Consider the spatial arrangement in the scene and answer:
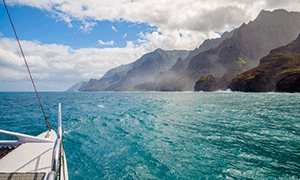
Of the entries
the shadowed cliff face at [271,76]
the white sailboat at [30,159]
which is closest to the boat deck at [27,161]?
the white sailboat at [30,159]

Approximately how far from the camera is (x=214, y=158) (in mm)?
13484

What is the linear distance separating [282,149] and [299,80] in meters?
119

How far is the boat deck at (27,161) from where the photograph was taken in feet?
25.3

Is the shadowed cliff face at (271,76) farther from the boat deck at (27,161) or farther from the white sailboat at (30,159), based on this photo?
the boat deck at (27,161)

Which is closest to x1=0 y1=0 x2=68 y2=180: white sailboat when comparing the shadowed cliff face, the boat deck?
the boat deck

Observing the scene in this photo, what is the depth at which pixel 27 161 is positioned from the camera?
884 centimetres

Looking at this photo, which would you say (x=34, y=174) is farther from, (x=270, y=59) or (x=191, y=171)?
(x=270, y=59)

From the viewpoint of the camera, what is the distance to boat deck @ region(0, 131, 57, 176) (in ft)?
25.3

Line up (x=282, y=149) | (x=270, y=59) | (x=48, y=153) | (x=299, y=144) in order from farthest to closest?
(x=270, y=59)
(x=299, y=144)
(x=282, y=149)
(x=48, y=153)

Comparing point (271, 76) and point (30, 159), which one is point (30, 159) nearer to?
point (30, 159)

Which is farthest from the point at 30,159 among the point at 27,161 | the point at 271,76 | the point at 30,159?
the point at 271,76

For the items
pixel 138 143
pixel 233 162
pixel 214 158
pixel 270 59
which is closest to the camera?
pixel 233 162

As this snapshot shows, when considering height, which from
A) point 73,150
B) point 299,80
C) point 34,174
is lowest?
point 73,150

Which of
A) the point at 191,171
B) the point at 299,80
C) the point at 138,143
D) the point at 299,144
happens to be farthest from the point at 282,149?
the point at 299,80
